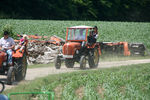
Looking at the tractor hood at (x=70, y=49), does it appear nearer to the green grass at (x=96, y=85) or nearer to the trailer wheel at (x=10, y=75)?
the green grass at (x=96, y=85)

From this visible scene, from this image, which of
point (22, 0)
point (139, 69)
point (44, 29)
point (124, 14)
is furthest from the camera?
point (124, 14)

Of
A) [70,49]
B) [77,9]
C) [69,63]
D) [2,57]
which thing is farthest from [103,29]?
[2,57]

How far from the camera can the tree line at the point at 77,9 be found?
5688 cm

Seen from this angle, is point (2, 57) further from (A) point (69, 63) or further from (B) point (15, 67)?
(A) point (69, 63)

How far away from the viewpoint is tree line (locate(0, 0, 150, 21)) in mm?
56875

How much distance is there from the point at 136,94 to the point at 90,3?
60224 millimetres

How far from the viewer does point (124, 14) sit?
260ft

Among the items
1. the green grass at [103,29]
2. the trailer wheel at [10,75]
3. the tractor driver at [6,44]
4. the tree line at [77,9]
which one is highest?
the tree line at [77,9]

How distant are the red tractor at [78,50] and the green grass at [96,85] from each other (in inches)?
63.1

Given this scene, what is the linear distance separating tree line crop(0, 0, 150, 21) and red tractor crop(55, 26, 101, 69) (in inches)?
1075

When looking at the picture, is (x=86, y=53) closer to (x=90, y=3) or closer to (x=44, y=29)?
(x=44, y=29)

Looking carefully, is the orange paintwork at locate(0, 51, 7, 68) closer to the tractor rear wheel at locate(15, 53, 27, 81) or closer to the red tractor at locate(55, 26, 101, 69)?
the tractor rear wheel at locate(15, 53, 27, 81)

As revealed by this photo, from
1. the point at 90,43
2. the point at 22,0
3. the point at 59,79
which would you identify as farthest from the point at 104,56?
the point at 22,0

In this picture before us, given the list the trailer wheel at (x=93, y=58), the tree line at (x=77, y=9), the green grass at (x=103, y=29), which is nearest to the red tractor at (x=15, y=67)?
the trailer wheel at (x=93, y=58)
